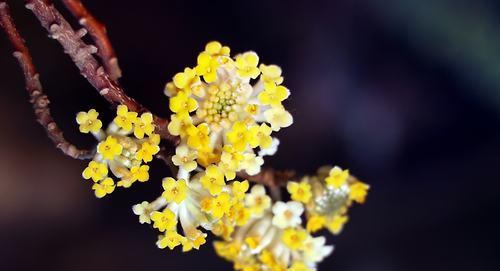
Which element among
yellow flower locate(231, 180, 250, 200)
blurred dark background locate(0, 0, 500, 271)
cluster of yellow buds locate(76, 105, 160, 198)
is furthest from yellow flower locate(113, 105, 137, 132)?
blurred dark background locate(0, 0, 500, 271)

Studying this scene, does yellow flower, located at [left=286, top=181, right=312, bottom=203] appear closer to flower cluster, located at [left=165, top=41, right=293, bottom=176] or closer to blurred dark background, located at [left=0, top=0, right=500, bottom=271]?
flower cluster, located at [left=165, top=41, right=293, bottom=176]

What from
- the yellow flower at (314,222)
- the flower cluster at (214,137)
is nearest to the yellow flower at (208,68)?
the flower cluster at (214,137)

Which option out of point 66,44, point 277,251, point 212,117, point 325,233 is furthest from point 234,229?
point 325,233

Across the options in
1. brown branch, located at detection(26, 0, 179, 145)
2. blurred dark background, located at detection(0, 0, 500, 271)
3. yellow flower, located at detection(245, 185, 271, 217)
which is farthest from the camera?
blurred dark background, located at detection(0, 0, 500, 271)

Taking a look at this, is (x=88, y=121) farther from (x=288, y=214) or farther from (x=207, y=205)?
(x=288, y=214)

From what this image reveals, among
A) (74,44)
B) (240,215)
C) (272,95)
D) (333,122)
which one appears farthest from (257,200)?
(333,122)

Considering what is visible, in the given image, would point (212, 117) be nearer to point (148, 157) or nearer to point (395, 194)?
point (148, 157)
